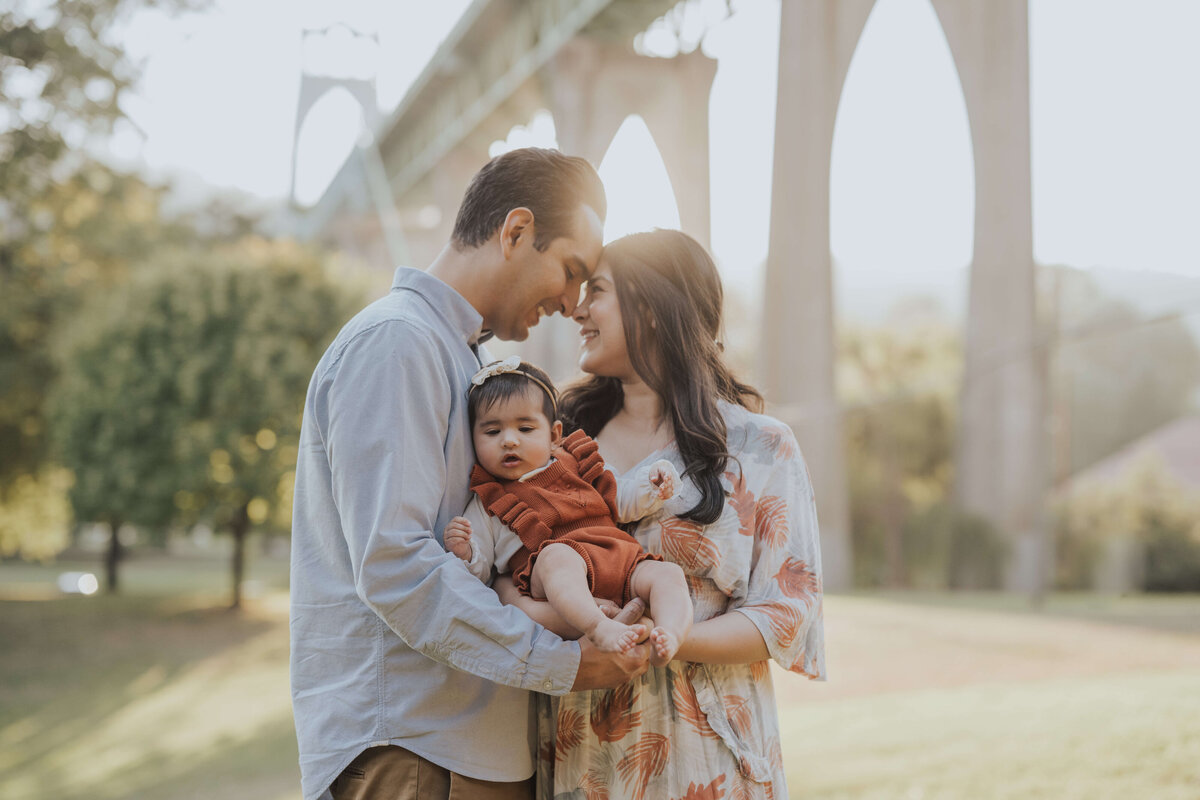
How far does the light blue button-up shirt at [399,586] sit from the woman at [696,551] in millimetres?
226

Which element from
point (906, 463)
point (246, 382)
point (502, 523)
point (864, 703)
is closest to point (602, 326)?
point (502, 523)

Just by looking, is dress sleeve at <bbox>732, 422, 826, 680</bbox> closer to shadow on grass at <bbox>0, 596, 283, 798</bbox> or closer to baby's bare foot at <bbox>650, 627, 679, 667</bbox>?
baby's bare foot at <bbox>650, 627, 679, 667</bbox>

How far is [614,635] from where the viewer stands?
1996 mm

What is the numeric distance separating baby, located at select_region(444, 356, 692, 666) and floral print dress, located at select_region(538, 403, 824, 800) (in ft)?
0.65

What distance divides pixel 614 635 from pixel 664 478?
0.40 meters

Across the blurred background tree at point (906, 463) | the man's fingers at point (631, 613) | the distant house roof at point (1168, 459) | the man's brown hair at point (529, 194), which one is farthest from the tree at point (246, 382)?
the man's fingers at point (631, 613)

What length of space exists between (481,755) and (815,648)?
31.1 inches

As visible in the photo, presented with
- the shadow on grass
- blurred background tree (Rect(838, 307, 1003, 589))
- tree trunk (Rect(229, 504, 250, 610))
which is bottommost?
the shadow on grass

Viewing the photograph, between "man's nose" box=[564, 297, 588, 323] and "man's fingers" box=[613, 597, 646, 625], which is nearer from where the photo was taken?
"man's fingers" box=[613, 597, 646, 625]

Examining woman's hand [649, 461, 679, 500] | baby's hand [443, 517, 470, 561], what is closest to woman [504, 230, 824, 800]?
woman's hand [649, 461, 679, 500]

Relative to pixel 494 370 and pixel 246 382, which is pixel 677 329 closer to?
pixel 494 370

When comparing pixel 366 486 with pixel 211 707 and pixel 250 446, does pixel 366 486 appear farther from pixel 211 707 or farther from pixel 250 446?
pixel 250 446

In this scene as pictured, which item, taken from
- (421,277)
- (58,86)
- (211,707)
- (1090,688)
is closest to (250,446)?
(211,707)

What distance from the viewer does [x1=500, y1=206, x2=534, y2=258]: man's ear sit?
2.30 metres
